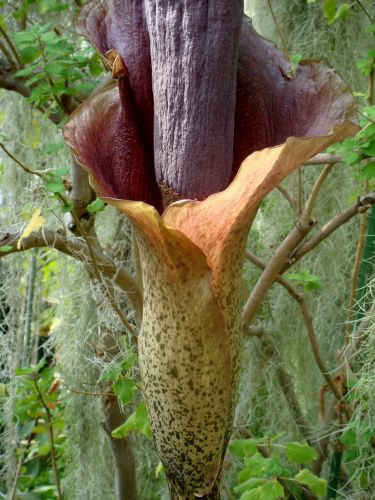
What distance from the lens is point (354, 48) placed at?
1577 mm

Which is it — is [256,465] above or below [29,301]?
below

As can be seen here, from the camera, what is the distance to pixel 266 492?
0.93 m

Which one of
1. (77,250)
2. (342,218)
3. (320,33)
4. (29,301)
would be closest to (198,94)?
(77,250)

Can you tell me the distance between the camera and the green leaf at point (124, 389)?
1.03 meters

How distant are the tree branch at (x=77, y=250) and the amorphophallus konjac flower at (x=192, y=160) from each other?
450 mm

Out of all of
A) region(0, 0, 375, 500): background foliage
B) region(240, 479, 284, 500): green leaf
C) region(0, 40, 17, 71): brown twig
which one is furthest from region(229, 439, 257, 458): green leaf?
region(0, 40, 17, 71): brown twig

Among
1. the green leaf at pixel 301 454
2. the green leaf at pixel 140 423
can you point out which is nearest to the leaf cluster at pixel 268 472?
the green leaf at pixel 301 454

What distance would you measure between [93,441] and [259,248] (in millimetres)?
663

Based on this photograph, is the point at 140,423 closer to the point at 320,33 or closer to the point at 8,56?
the point at 8,56

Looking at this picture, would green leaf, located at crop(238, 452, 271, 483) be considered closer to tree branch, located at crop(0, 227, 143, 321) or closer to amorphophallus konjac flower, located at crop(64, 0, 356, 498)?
tree branch, located at crop(0, 227, 143, 321)

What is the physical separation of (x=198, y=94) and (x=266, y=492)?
2.11 feet

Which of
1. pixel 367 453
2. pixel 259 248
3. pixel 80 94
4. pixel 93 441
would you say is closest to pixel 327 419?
pixel 367 453

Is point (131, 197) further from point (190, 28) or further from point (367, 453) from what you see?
point (367, 453)

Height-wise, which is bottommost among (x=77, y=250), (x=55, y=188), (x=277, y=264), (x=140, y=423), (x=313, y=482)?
(x=313, y=482)
